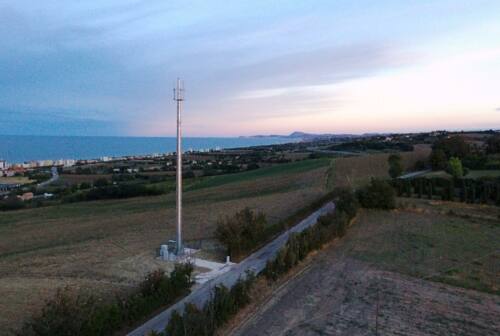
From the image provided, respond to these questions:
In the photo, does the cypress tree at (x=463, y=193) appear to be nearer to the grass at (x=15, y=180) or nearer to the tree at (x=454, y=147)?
the tree at (x=454, y=147)

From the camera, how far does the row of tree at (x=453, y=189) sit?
107ft

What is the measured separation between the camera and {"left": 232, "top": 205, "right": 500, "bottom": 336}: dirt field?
36.2 ft

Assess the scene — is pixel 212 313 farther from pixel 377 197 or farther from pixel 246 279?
pixel 377 197

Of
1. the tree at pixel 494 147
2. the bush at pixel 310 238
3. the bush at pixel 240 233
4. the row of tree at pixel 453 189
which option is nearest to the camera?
the bush at pixel 310 238

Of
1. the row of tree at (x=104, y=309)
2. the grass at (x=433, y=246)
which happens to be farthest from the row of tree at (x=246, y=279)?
the grass at (x=433, y=246)

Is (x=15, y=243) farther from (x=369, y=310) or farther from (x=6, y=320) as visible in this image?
(x=369, y=310)

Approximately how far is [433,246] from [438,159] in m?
36.3

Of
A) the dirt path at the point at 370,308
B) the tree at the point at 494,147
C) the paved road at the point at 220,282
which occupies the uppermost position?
the tree at the point at 494,147

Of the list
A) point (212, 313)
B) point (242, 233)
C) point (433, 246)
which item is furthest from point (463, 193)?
point (212, 313)

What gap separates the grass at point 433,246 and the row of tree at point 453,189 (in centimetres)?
653

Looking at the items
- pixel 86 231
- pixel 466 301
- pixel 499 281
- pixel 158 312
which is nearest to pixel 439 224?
pixel 499 281

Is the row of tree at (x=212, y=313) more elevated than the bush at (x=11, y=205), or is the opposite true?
the row of tree at (x=212, y=313)

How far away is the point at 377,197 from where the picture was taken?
2909cm

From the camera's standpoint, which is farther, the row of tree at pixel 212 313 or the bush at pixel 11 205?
the bush at pixel 11 205
